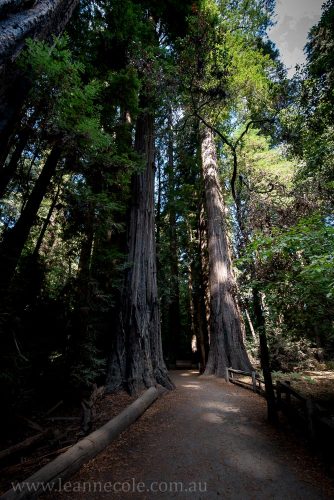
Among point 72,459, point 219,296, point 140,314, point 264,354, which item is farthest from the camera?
point 219,296

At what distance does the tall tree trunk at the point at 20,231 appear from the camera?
5.31m

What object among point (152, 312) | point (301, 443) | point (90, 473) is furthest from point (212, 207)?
point (90, 473)

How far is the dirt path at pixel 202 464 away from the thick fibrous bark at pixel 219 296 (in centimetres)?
456

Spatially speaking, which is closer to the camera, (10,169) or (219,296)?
(10,169)

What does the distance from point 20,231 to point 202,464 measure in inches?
236

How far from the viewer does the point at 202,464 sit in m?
3.78

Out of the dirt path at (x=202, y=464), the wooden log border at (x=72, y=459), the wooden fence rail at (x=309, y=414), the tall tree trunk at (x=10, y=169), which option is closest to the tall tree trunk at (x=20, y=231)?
the tall tree trunk at (x=10, y=169)

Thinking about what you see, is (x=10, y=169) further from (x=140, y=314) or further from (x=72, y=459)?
(x=72, y=459)

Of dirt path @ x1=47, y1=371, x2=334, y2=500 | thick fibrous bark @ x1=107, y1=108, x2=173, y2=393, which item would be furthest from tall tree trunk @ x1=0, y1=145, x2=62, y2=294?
dirt path @ x1=47, y1=371, x2=334, y2=500

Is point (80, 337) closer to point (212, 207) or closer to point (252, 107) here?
point (212, 207)

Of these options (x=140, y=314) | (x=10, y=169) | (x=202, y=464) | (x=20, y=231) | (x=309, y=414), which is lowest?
(x=202, y=464)

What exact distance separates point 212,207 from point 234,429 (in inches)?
371

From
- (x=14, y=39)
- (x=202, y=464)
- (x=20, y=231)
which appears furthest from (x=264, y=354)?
(x=14, y=39)

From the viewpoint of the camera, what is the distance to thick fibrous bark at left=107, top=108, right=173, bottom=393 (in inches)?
292
